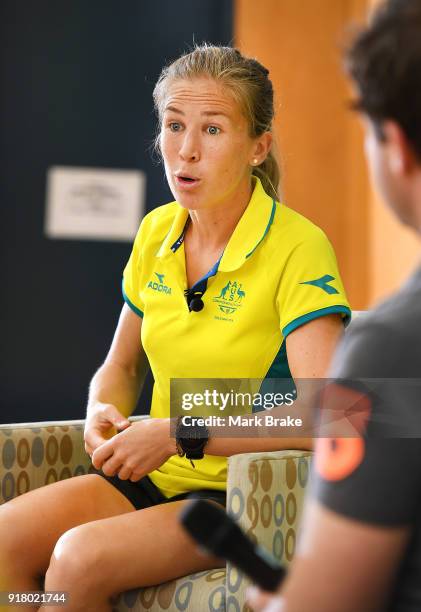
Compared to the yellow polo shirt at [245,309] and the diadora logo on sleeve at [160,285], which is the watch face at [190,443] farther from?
the diadora logo on sleeve at [160,285]

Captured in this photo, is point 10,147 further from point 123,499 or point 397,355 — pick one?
point 397,355

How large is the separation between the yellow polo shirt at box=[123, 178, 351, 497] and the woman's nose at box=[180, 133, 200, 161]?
144 millimetres

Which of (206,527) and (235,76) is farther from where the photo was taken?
(235,76)

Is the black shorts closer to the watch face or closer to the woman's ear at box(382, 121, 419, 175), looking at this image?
the watch face

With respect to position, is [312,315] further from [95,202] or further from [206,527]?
[95,202]

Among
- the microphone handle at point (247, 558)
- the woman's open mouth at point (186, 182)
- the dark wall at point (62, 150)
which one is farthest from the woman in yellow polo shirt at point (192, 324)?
the dark wall at point (62, 150)

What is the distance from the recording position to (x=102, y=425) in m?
1.71

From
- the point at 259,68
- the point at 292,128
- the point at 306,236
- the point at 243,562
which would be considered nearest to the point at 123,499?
the point at 306,236

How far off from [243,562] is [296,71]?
3.65 meters

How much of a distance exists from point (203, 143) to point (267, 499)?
658mm

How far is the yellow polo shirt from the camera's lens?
160 cm

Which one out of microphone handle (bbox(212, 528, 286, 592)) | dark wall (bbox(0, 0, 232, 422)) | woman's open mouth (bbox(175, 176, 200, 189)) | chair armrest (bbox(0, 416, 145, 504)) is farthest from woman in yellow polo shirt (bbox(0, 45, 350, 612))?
dark wall (bbox(0, 0, 232, 422))

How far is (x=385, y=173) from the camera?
0.73 metres

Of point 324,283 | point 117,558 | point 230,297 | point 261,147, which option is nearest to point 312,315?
point 324,283
